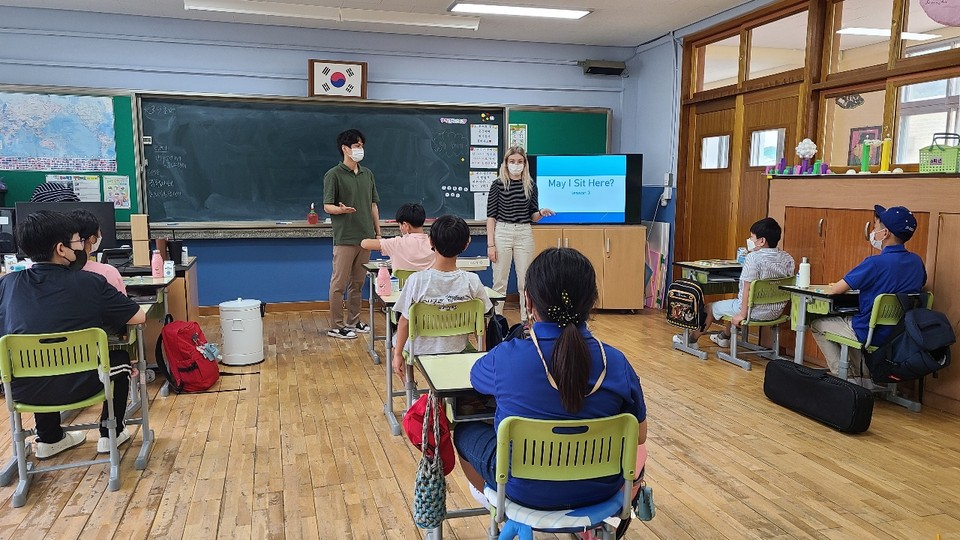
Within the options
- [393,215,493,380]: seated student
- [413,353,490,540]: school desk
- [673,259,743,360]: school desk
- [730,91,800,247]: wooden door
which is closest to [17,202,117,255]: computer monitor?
[393,215,493,380]: seated student

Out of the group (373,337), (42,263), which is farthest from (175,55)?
(42,263)

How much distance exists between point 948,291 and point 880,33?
1882mm

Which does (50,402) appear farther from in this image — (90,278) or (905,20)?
(905,20)

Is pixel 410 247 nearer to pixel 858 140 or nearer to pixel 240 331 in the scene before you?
pixel 240 331

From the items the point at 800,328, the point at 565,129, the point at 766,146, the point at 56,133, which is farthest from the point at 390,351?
the point at 565,129

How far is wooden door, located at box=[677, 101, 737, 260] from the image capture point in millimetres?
5965

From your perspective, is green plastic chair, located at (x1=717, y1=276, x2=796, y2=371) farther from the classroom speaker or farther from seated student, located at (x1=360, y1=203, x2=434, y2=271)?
the classroom speaker

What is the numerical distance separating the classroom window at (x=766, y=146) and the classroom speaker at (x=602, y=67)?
1.85 meters

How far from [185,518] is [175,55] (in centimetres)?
471

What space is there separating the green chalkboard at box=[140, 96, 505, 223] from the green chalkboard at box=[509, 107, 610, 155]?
32 cm

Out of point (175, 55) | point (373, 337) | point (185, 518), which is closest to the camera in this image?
point (185, 518)

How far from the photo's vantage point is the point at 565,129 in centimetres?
701

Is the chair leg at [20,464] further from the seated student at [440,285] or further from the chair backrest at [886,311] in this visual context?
the chair backrest at [886,311]

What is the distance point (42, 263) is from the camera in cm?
264
